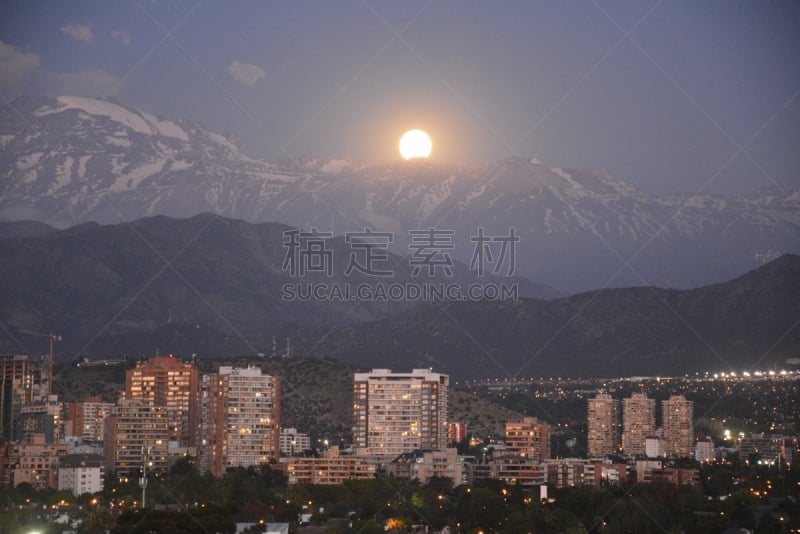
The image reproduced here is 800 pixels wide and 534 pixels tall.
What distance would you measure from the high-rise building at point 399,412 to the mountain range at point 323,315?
2394 cm

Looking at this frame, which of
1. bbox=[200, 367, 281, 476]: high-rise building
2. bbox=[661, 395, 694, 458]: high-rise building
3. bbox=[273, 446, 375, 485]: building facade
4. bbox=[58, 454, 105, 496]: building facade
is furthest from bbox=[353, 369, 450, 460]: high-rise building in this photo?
bbox=[58, 454, 105, 496]: building facade

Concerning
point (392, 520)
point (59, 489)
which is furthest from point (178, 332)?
point (392, 520)

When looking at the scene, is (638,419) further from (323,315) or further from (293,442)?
(323,315)

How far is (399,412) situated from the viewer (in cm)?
6794

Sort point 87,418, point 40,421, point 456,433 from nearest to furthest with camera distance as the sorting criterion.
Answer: point 40,421, point 456,433, point 87,418

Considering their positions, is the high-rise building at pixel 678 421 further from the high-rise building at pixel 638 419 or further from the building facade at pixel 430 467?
the building facade at pixel 430 467

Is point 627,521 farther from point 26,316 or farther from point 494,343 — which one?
point 26,316

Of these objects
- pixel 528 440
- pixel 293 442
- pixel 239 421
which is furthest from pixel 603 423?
pixel 239 421

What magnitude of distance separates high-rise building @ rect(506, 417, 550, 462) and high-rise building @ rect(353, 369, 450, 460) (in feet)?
15.2

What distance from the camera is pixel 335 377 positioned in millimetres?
85562

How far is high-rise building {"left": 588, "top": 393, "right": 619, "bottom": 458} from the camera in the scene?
77.3 meters

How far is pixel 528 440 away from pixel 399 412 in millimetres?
7612

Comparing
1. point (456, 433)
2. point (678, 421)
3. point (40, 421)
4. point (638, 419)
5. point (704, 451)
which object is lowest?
point (704, 451)

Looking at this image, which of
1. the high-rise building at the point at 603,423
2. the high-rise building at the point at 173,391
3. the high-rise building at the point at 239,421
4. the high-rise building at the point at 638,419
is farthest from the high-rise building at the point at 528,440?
the high-rise building at the point at 638,419
